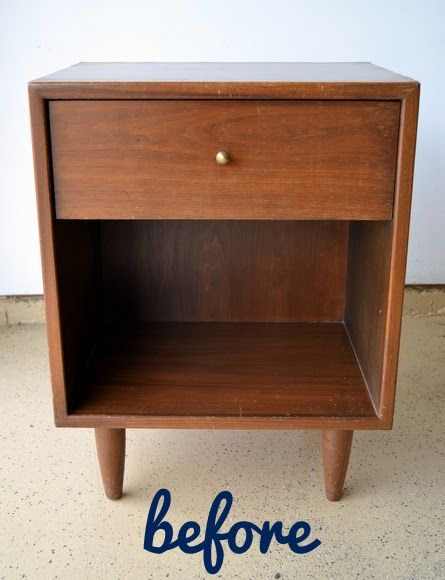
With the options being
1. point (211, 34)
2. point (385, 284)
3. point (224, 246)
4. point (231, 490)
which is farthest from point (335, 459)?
point (211, 34)

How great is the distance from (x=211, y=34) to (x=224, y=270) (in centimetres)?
57

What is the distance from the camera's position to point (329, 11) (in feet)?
4.76

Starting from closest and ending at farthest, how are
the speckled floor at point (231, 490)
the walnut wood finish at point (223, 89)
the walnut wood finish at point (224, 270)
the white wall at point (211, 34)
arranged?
the walnut wood finish at point (223, 89)
the speckled floor at point (231, 490)
the walnut wood finish at point (224, 270)
the white wall at point (211, 34)

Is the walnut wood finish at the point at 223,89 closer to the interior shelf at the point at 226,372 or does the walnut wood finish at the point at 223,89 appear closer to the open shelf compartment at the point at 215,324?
the open shelf compartment at the point at 215,324

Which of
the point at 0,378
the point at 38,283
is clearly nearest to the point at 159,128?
the point at 0,378

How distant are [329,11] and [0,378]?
1.03m

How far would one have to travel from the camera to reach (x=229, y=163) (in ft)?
2.61

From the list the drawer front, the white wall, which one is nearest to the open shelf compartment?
the drawer front

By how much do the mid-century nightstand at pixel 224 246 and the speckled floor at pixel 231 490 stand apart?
7 centimetres

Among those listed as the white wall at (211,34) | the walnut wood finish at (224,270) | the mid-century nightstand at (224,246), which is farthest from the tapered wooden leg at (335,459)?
the white wall at (211,34)

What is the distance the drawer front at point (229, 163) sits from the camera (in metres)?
0.78

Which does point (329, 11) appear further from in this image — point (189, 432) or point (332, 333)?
point (189, 432)

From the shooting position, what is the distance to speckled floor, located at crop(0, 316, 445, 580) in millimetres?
904

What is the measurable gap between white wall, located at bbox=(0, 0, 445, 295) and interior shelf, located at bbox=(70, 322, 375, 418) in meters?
0.63
